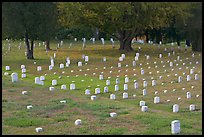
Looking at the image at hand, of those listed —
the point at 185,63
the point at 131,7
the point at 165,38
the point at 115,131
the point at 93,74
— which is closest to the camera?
the point at 115,131

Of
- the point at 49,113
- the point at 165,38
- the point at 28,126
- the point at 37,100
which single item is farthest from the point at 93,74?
the point at 165,38

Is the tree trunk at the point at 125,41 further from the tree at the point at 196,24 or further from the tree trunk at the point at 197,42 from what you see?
the tree trunk at the point at 197,42

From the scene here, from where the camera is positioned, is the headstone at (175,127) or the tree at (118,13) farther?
the tree at (118,13)

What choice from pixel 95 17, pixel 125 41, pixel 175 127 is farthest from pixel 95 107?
pixel 125 41

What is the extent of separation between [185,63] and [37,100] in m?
17.0

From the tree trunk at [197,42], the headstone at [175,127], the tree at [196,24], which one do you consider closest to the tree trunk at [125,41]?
the tree at [196,24]

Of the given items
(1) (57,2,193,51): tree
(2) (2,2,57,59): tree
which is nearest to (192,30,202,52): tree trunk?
(1) (57,2,193,51): tree

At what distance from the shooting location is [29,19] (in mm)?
26797

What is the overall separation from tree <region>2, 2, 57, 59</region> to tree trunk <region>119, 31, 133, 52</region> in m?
7.92

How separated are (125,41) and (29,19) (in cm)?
1025

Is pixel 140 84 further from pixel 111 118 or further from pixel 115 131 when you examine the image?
pixel 115 131

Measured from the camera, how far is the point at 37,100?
11.7 m

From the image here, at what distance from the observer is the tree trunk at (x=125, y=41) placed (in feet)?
114

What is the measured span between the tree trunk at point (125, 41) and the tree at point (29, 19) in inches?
312
